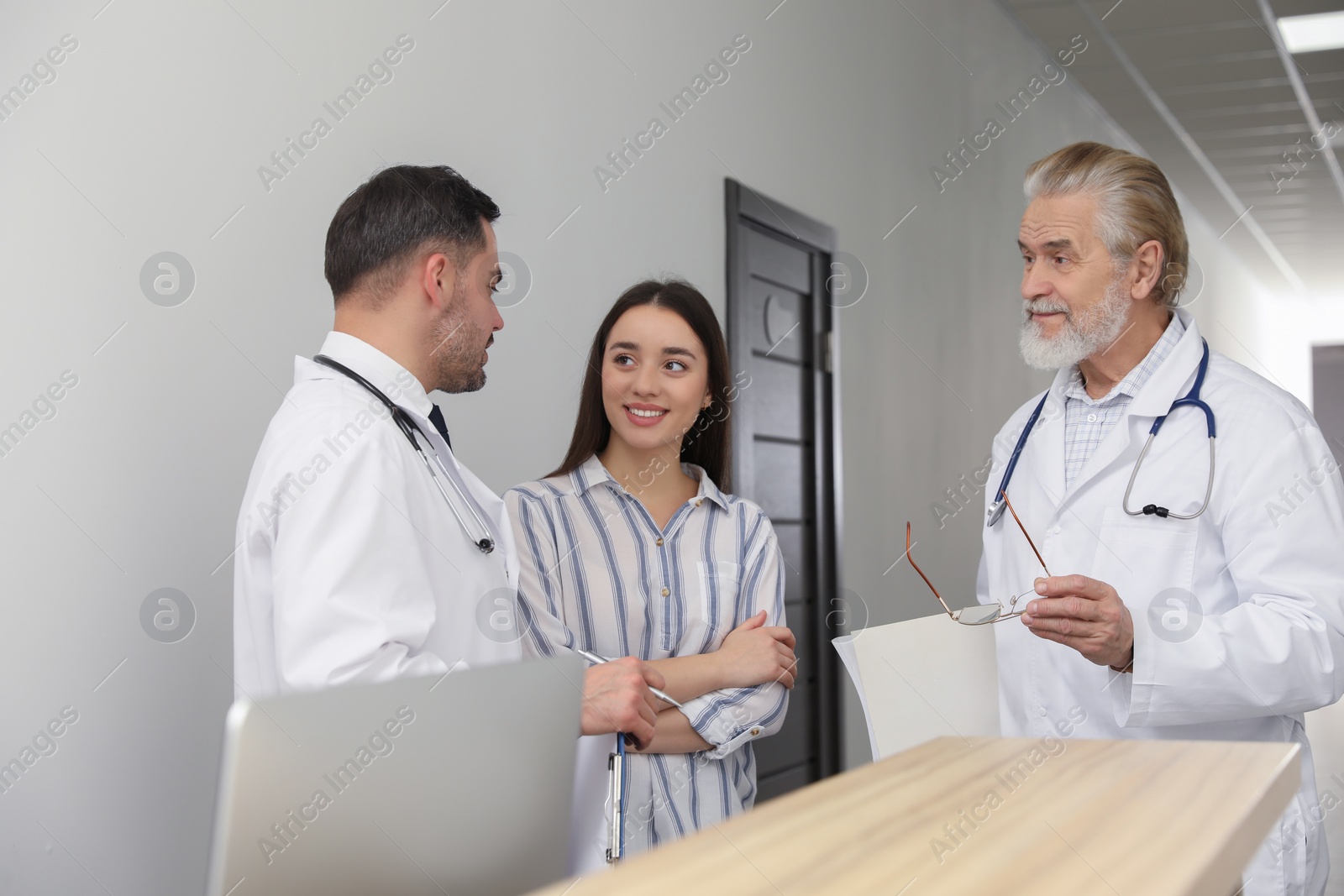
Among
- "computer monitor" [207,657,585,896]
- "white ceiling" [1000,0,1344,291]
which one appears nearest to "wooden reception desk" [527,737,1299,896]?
"computer monitor" [207,657,585,896]

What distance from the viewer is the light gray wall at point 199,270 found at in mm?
1634

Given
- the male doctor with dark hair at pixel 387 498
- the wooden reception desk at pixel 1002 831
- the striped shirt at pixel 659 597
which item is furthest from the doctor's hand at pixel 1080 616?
the male doctor with dark hair at pixel 387 498

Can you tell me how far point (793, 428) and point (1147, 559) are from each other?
A: 2.21 metres

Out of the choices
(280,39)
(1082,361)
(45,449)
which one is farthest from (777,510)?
(45,449)

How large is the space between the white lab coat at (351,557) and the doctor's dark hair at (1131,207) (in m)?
1.33

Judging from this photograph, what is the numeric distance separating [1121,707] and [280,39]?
1.87m

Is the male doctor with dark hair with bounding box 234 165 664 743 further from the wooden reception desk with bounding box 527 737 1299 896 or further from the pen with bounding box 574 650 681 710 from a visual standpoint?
the wooden reception desk with bounding box 527 737 1299 896

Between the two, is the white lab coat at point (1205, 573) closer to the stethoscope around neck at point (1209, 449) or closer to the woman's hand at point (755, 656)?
the stethoscope around neck at point (1209, 449)

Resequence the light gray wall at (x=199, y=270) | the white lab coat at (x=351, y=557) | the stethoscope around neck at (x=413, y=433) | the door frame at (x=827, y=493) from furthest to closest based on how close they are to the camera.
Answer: the door frame at (x=827, y=493) < the light gray wall at (x=199, y=270) < the stethoscope around neck at (x=413, y=433) < the white lab coat at (x=351, y=557)

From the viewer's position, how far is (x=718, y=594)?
1.97 metres

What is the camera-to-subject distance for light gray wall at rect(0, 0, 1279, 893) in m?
1.63

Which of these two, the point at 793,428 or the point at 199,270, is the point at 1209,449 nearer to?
the point at 199,270

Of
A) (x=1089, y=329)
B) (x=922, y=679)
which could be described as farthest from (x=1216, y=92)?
(x=922, y=679)

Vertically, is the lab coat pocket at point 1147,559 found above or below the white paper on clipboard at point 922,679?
above
